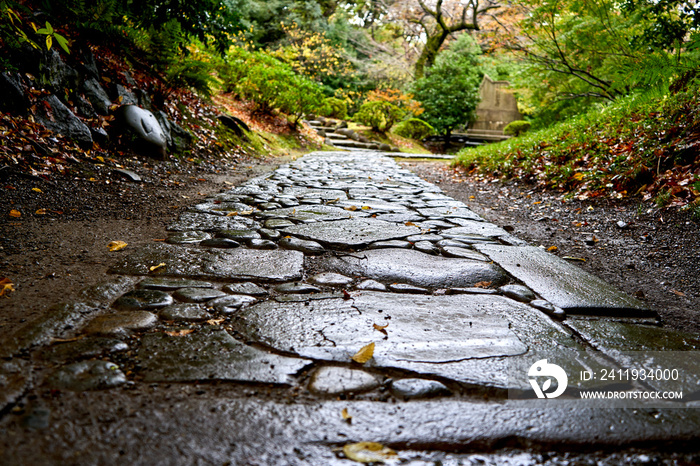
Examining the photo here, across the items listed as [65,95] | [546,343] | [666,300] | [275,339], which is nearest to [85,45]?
[65,95]

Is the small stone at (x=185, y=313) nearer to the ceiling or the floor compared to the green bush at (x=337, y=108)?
nearer to the floor

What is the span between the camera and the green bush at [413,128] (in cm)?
1736

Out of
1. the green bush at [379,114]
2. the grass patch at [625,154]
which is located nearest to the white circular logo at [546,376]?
the grass patch at [625,154]

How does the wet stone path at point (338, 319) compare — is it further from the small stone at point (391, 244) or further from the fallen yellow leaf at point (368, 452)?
the fallen yellow leaf at point (368, 452)

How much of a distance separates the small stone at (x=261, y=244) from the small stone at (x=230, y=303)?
76 cm

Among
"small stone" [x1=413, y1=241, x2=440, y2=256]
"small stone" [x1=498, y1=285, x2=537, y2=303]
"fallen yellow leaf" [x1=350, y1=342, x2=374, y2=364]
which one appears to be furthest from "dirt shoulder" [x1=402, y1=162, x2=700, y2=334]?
"fallen yellow leaf" [x1=350, y1=342, x2=374, y2=364]

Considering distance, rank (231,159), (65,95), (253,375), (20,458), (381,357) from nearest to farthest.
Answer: (20,458) < (253,375) < (381,357) < (65,95) < (231,159)

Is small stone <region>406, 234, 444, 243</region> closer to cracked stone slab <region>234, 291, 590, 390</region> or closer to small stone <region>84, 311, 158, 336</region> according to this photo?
cracked stone slab <region>234, 291, 590, 390</region>

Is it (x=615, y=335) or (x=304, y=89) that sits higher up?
(x=304, y=89)

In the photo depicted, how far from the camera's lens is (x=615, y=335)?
161cm

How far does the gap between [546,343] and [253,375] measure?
107cm

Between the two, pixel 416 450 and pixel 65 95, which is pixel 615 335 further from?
pixel 65 95

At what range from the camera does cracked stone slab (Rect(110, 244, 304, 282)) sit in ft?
6.66

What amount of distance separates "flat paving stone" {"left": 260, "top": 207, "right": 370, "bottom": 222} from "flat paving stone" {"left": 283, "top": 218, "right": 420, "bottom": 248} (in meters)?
0.17
